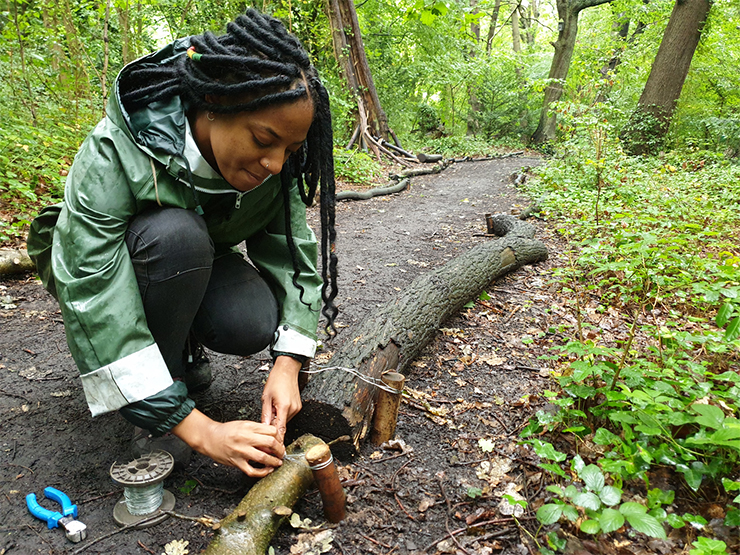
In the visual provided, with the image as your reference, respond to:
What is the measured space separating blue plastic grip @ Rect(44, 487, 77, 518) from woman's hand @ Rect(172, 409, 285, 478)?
1.60 ft

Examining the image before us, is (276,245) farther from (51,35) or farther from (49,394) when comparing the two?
(51,35)

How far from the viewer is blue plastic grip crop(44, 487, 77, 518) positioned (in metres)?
1.42

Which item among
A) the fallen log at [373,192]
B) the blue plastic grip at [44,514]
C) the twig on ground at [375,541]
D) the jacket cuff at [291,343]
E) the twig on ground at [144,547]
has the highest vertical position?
the jacket cuff at [291,343]

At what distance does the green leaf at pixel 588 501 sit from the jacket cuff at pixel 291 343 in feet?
3.37

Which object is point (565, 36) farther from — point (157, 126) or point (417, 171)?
point (157, 126)

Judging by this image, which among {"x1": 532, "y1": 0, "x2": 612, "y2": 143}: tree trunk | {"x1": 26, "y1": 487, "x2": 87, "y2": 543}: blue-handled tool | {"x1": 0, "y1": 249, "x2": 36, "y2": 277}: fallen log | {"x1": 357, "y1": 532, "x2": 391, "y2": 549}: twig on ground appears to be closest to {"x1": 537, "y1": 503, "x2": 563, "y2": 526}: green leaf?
{"x1": 357, "y1": 532, "x2": 391, "y2": 549}: twig on ground

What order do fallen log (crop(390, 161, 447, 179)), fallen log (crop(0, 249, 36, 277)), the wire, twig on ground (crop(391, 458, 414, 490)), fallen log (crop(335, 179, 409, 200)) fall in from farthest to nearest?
fallen log (crop(390, 161, 447, 179)), fallen log (crop(335, 179, 409, 200)), fallen log (crop(0, 249, 36, 277)), the wire, twig on ground (crop(391, 458, 414, 490))

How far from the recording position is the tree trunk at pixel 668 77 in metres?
8.14

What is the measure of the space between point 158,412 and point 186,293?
0.40 meters

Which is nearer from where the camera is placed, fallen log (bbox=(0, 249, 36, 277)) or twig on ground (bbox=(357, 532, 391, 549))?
twig on ground (bbox=(357, 532, 391, 549))

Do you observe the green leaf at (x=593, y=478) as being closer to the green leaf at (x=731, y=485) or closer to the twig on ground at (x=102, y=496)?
the green leaf at (x=731, y=485)

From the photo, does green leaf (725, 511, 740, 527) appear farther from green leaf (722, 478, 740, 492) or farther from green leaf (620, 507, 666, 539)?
green leaf (620, 507, 666, 539)

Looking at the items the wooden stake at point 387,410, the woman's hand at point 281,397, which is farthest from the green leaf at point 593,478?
the woman's hand at point 281,397

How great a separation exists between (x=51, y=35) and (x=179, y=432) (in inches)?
251
